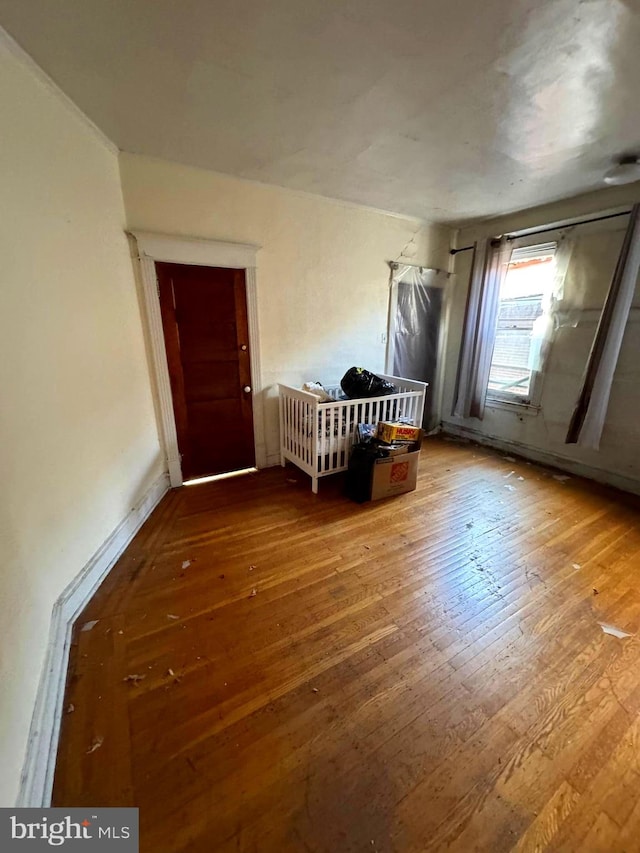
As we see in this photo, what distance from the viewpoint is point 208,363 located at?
280 cm

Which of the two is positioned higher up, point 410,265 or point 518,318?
point 410,265

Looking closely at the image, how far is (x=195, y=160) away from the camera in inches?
92.6

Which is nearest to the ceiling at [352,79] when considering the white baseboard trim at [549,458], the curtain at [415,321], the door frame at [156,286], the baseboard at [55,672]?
the door frame at [156,286]

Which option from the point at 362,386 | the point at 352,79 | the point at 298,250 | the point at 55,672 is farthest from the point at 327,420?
the point at 55,672

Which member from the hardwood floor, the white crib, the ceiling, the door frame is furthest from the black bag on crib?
the ceiling

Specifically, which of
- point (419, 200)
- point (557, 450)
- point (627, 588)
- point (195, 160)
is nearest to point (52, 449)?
point (195, 160)

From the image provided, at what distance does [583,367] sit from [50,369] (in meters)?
4.01

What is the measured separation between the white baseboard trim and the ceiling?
245 centimetres

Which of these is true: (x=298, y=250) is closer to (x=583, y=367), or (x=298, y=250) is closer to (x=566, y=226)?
(x=566, y=226)

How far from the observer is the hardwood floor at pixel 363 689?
3.24 feet

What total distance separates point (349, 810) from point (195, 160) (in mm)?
3472

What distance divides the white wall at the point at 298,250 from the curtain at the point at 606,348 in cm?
180

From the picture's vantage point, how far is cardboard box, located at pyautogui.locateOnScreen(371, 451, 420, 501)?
2.66 meters

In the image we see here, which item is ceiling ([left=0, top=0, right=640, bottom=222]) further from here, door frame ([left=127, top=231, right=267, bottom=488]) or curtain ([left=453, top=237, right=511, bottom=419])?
curtain ([left=453, top=237, right=511, bottom=419])
